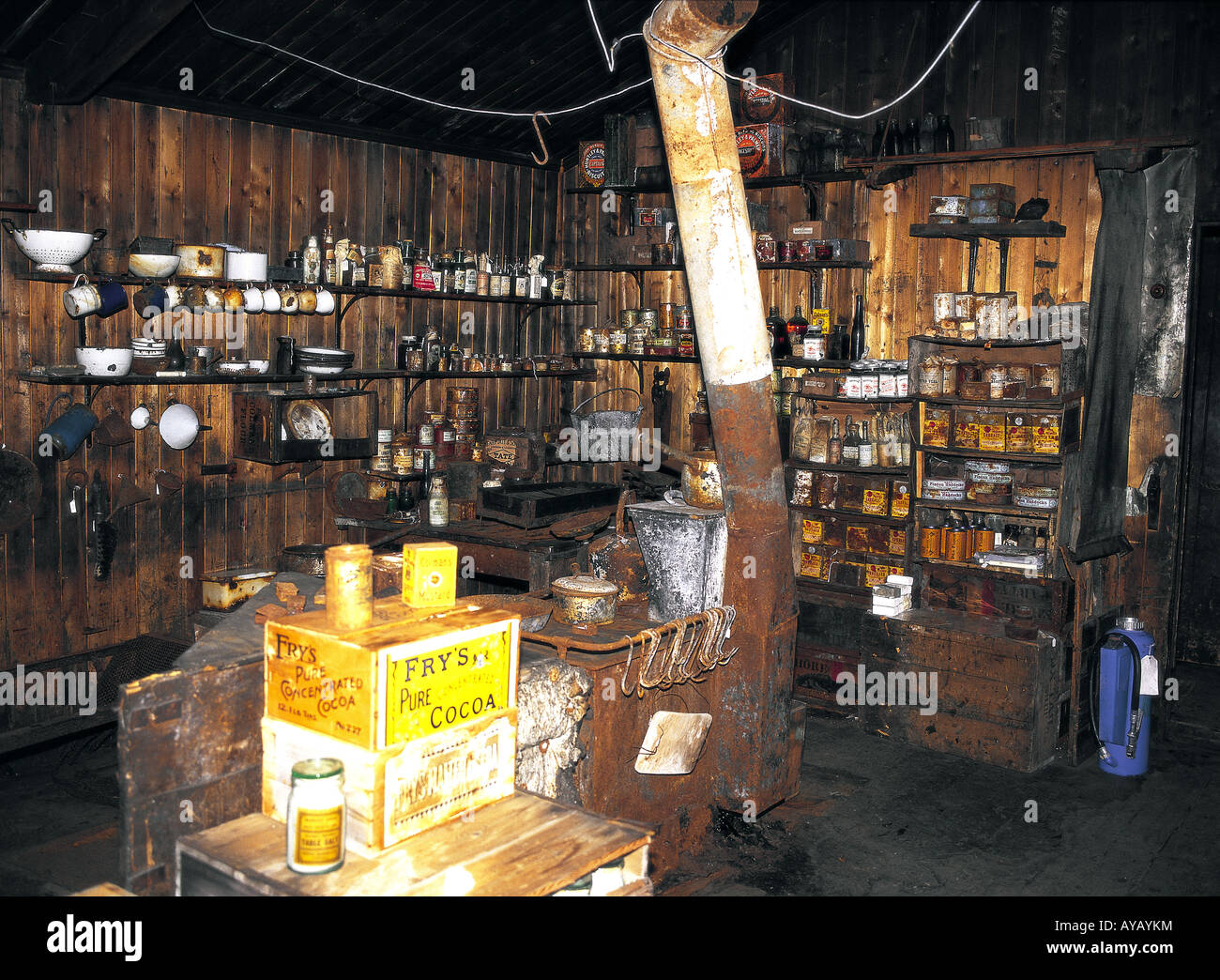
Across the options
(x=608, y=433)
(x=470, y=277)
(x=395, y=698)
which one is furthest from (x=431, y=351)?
(x=395, y=698)

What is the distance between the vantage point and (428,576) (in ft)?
8.64

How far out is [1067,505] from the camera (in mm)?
5504

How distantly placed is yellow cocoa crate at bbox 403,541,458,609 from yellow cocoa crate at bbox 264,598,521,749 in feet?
0.14

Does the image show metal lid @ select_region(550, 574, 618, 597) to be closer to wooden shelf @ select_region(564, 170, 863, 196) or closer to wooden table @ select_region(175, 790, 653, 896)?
wooden table @ select_region(175, 790, 653, 896)

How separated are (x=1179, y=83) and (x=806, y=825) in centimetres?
403

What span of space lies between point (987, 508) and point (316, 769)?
13.8 feet

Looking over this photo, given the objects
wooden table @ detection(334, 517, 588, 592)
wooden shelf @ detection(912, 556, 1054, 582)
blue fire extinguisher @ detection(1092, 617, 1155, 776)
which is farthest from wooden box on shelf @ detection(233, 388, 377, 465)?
blue fire extinguisher @ detection(1092, 617, 1155, 776)

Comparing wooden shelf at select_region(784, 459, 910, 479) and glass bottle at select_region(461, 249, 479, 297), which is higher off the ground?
glass bottle at select_region(461, 249, 479, 297)

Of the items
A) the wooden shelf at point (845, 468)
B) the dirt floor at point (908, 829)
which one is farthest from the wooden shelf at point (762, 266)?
the dirt floor at point (908, 829)

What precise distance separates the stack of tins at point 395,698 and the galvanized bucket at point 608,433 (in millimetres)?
4584

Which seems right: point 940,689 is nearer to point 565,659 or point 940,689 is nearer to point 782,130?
point 565,659

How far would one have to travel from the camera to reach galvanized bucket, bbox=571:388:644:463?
23.7 feet

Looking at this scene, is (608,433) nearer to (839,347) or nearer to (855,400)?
(839,347)

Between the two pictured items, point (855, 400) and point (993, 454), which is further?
point (855, 400)
